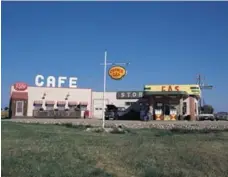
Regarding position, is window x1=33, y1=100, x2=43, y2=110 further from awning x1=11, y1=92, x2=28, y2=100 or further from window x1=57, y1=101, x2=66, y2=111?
window x1=57, y1=101, x2=66, y2=111

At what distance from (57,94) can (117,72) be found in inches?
1100

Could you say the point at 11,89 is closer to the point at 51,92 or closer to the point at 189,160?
the point at 51,92

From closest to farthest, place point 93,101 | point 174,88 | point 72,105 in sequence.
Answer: point 174,88 < point 72,105 < point 93,101

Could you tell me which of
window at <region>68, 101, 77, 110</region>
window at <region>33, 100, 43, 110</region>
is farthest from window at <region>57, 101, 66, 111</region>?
window at <region>33, 100, 43, 110</region>

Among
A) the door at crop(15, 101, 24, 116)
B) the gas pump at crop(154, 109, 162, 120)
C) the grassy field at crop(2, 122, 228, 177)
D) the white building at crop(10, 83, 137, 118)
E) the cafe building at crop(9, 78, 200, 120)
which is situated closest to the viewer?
the grassy field at crop(2, 122, 228, 177)

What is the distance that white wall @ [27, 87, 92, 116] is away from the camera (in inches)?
2414

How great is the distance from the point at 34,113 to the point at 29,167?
49.6 metres

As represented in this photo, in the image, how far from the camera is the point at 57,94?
62.8 metres

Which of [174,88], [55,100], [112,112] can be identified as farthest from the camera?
[55,100]

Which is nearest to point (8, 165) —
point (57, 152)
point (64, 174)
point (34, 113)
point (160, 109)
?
point (64, 174)

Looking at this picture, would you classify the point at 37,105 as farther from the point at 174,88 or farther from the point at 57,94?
the point at 174,88

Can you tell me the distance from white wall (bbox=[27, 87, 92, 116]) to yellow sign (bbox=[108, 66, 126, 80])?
27.2 m

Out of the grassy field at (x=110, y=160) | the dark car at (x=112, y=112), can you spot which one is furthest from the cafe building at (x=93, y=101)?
the grassy field at (x=110, y=160)

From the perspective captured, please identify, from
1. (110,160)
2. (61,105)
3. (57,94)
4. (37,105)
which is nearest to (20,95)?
(37,105)
